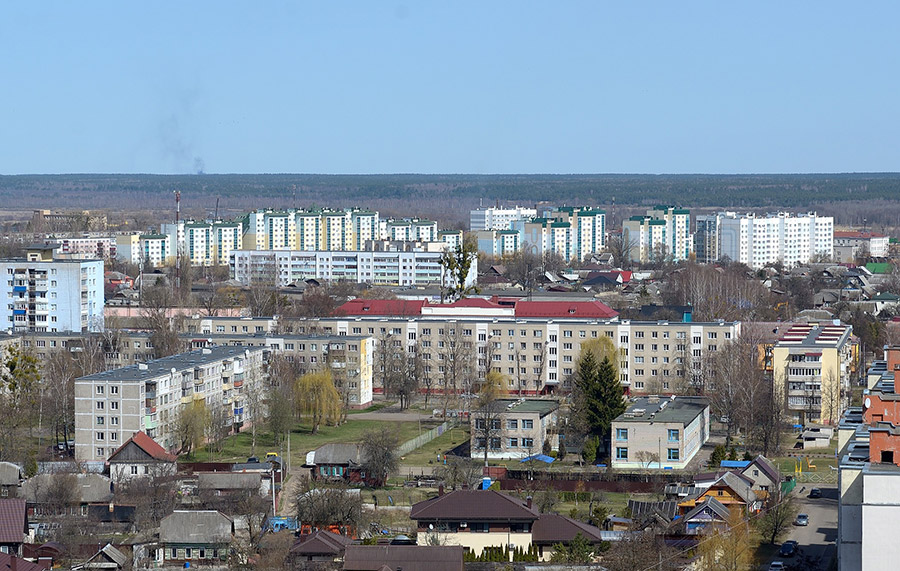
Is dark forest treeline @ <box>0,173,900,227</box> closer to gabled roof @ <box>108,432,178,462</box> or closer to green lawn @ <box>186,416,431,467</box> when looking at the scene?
green lawn @ <box>186,416,431,467</box>

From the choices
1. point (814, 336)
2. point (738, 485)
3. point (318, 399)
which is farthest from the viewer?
point (814, 336)

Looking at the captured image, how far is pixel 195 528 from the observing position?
59.9 ft

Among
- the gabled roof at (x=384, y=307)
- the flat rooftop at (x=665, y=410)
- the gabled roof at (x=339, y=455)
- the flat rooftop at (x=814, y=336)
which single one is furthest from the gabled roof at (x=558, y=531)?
the gabled roof at (x=384, y=307)

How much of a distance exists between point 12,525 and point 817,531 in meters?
9.80

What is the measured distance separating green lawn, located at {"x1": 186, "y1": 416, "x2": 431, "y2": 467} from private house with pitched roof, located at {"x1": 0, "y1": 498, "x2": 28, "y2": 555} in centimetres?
631

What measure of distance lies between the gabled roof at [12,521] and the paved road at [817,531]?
28.7 ft

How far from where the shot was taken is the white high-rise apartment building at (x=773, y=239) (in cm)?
6994

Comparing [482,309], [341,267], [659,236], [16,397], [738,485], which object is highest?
[659,236]

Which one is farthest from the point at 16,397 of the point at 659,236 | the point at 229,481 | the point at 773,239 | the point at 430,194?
the point at 430,194

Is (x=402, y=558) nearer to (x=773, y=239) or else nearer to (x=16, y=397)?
(x=16, y=397)

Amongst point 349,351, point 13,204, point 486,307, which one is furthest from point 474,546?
point 13,204

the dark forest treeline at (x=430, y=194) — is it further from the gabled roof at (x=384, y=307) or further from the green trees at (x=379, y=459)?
the green trees at (x=379, y=459)

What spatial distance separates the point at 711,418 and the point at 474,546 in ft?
37.3

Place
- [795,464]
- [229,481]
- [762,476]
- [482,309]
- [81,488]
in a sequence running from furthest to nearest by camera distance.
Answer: [482,309] < [795,464] < [762,476] < [229,481] < [81,488]
